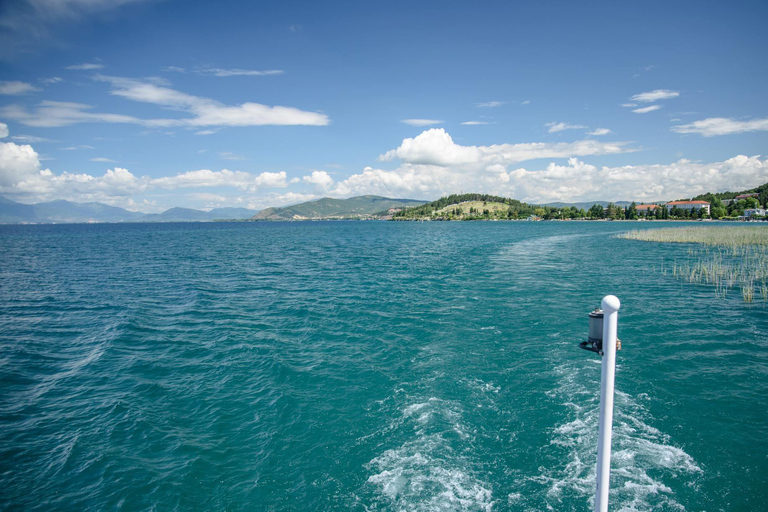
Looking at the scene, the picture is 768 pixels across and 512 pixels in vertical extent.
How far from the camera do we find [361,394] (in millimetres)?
16203

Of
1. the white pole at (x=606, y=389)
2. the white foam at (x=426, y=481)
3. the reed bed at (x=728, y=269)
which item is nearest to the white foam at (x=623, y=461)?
the white foam at (x=426, y=481)

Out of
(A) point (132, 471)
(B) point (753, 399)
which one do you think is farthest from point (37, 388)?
(B) point (753, 399)

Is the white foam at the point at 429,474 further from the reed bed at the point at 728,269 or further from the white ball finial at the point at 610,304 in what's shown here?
the reed bed at the point at 728,269

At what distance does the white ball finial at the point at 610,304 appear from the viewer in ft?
18.2

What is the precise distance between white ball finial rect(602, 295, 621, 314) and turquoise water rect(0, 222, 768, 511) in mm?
7121

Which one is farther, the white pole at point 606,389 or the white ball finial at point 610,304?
the white pole at point 606,389

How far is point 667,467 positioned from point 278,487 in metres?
12.0

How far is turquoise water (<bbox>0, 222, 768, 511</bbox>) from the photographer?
1075 cm

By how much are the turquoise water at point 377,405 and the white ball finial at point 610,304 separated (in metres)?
7.12

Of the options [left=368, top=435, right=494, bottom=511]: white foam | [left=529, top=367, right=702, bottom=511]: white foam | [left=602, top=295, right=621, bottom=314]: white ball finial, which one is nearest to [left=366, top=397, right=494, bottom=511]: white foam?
[left=368, top=435, right=494, bottom=511]: white foam

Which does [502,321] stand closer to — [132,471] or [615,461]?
[615,461]

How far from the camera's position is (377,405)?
1524 centimetres

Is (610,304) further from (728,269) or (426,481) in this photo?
(728,269)

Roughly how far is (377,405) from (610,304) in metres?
11.7
